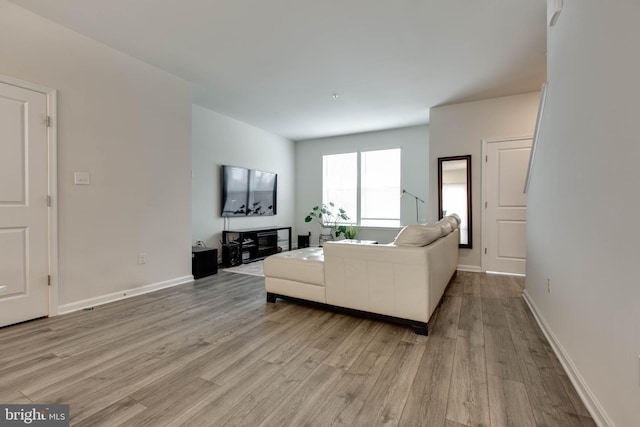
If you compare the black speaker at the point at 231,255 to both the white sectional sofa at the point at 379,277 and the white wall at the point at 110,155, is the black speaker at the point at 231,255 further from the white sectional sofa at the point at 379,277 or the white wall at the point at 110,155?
the white sectional sofa at the point at 379,277

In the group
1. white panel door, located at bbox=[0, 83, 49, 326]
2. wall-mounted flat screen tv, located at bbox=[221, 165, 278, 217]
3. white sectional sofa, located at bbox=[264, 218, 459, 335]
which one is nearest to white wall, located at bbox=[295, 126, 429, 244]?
wall-mounted flat screen tv, located at bbox=[221, 165, 278, 217]

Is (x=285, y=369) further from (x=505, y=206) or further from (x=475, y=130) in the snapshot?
(x=475, y=130)

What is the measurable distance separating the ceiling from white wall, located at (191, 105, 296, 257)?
0.54 meters

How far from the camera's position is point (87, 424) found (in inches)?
50.3

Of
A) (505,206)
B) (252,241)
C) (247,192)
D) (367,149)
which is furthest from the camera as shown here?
(367,149)

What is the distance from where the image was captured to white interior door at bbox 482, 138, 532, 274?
419cm

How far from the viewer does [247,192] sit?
18.7 ft

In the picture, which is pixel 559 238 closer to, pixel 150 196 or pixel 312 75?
pixel 312 75

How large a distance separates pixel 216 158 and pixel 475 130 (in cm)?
427

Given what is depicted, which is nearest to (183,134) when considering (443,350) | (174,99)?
(174,99)

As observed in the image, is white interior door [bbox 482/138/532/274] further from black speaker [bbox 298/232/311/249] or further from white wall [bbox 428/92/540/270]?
black speaker [bbox 298/232/311/249]

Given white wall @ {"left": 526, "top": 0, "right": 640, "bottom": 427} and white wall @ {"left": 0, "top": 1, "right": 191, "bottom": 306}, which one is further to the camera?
white wall @ {"left": 0, "top": 1, "right": 191, "bottom": 306}

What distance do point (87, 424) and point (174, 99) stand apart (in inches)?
135

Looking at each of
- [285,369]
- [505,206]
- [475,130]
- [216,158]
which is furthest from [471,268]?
[216,158]
